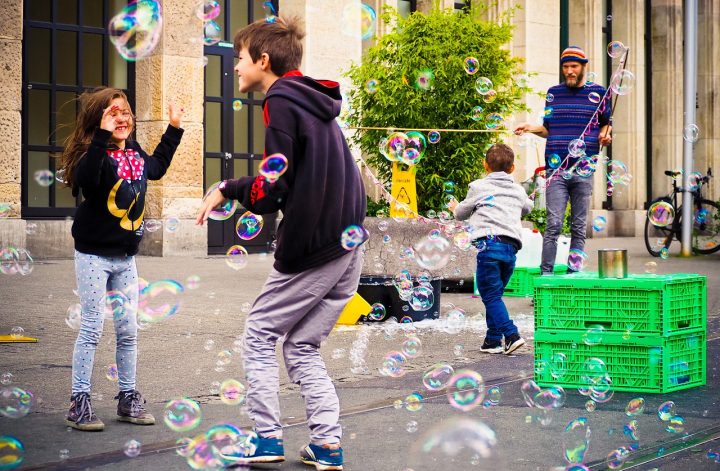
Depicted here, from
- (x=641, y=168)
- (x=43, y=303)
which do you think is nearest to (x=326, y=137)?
(x=43, y=303)

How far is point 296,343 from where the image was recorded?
4.18 m

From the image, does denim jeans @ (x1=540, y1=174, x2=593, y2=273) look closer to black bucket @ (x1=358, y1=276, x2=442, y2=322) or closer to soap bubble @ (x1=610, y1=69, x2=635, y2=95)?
soap bubble @ (x1=610, y1=69, x2=635, y2=95)

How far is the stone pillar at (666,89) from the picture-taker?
2397cm

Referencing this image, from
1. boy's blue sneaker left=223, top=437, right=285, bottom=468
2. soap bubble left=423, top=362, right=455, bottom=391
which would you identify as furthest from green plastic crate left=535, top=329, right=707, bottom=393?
boy's blue sneaker left=223, top=437, right=285, bottom=468

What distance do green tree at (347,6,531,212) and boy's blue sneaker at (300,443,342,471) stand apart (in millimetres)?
7239

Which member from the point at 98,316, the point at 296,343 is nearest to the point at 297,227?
the point at 296,343

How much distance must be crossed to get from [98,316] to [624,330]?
255cm


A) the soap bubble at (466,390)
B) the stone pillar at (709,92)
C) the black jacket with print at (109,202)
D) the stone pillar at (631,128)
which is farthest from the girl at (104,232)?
the stone pillar at (709,92)

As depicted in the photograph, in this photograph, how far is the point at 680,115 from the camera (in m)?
24.2

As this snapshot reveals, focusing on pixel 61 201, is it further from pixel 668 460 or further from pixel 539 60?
pixel 668 460

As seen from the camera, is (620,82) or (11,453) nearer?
(11,453)

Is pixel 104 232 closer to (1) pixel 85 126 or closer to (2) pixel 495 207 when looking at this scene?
(1) pixel 85 126

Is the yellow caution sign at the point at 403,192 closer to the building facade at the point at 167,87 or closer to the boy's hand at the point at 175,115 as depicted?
the building facade at the point at 167,87

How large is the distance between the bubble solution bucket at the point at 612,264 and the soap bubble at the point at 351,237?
77.5 inches
